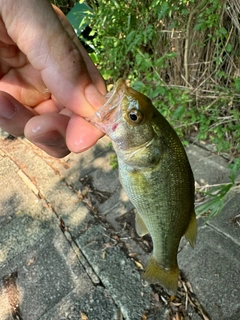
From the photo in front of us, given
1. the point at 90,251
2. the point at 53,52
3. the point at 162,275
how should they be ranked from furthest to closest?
the point at 90,251, the point at 162,275, the point at 53,52

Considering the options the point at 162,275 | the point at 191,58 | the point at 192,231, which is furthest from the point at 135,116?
the point at 191,58

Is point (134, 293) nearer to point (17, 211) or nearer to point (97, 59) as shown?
point (17, 211)

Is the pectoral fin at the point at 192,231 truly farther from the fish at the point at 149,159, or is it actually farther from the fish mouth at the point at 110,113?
the fish mouth at the point at 110,113

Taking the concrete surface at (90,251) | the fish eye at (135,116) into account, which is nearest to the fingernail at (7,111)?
the fish eye at (135,116)

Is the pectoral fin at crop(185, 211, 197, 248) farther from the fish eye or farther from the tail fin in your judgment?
the fish eye

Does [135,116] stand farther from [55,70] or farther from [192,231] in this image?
[192,231]

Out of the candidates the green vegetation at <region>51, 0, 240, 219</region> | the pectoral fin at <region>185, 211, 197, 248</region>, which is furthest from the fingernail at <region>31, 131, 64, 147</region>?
the green vegetation at <region>51, 0, 240, 219</region>
